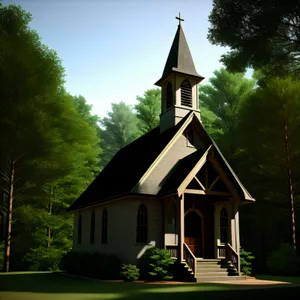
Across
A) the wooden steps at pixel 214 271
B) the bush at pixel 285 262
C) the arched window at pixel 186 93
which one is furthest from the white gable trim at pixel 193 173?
the bush at pixel 285 262

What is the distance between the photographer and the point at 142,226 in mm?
19562

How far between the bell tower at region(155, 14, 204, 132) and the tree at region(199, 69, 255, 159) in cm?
1174

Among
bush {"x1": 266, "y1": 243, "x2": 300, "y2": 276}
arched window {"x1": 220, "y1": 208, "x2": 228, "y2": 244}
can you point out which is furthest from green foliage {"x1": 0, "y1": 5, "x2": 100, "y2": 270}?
bush {"x1": 266, "y1": 243, "x2": 300, "y2": 276}

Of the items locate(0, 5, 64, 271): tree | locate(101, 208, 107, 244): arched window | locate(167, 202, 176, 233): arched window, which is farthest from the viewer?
locate(0, 5, 64, 271): tree

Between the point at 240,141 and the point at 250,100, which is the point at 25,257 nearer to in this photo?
the point at 240,141

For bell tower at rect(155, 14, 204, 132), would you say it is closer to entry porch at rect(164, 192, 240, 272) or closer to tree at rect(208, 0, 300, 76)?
entry porch at rect(164, 192, 240, 272)

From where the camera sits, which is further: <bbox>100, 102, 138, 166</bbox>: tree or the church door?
<bbox>100, 102, 138, 166</bbox>: tree

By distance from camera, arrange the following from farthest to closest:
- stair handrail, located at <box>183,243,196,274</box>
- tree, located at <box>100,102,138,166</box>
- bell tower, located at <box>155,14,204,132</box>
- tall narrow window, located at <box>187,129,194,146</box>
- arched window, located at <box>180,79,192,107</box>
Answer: tree, located at <box>100,102,138,166</box>
arched window, located at <box>180,79,192,107</box>
bell tower, located at <box>155,14,204,132</box>
tall narrow window, located at <box>187,129,194,146</box>
stair handrail, located at <box>183,243,196,274</box>

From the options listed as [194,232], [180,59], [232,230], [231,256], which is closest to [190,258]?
[231,256]

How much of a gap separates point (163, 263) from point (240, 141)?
50.9 feet

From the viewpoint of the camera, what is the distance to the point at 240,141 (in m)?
30.6

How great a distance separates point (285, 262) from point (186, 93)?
1236cm

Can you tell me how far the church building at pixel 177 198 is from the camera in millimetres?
19031

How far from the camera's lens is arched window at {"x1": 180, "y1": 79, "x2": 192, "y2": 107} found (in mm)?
23797
